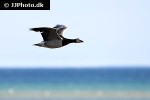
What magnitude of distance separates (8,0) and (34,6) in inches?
35.6

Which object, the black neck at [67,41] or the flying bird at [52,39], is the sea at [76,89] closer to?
the flying bird at [52,39]

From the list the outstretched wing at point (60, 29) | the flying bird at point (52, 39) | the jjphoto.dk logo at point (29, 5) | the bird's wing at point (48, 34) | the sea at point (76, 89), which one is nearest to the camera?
the flying bird at point (52, 39)

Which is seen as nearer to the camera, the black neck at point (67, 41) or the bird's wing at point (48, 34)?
the black neck at point (67, 41)

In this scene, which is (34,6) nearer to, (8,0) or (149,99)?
(8,0)

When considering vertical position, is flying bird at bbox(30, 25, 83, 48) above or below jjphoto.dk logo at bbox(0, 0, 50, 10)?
below

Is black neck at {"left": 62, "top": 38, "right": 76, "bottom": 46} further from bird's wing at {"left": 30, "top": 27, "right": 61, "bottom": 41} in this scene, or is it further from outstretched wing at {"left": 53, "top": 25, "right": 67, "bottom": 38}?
outstretched wing at {"left": 53, "top": 25, "right": 67, "bottom": 38}

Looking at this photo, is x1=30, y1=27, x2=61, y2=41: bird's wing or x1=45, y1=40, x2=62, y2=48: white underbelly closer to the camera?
x1=45, y1=40, x2=62, y2=48: white underbelly

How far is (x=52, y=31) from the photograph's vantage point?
53.0ft

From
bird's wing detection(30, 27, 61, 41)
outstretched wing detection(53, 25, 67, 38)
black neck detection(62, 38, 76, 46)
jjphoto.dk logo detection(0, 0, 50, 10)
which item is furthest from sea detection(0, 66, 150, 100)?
black neck detection(62, 38, 76, 46)

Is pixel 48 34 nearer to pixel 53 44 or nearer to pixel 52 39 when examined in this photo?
pixel 52 39

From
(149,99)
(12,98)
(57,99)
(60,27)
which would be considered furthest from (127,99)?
(60,27)

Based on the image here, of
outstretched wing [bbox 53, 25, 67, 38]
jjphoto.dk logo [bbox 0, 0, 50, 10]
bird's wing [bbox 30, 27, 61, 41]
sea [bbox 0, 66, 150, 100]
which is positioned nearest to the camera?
bird's wing [bbox 30, 27, 61, 41]

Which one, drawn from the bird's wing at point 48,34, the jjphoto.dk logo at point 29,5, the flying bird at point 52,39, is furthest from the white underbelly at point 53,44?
the jjphoto.dk logo at point 29,5

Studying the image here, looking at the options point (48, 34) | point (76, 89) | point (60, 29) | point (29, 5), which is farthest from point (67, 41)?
point (76, 89)
